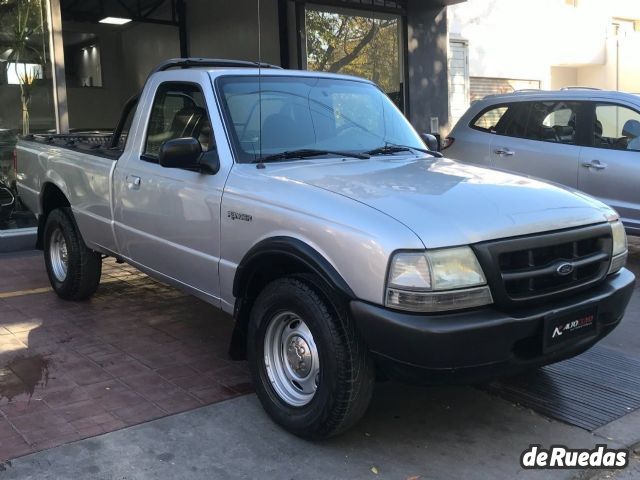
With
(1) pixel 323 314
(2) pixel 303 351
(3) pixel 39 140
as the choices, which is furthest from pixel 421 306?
(3) pixel 39 140

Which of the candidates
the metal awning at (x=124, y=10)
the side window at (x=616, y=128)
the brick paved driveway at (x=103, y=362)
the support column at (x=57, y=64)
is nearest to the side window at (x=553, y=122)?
the side window at (x=616, y=128)

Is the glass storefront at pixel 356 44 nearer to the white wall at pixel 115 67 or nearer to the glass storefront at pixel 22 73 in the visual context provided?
the glass storefront at pixel 22 73

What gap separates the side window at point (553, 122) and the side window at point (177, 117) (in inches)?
192

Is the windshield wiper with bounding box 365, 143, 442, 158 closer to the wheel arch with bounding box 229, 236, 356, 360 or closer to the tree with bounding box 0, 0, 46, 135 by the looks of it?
the wheel arch with bounding box 229, 236, 356, 360

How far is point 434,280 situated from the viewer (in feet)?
9.59

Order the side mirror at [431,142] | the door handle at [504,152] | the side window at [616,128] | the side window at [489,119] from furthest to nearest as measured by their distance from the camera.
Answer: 1. the side window at [489,119]
2. the door handle at [504,152]
3. the side window at [616,128]
4. the side mirror at [431,142]

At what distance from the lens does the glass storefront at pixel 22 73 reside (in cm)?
905

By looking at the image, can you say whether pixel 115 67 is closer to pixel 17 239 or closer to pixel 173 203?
pixel 17 239

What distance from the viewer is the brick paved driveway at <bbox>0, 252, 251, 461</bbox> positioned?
12.3 ft

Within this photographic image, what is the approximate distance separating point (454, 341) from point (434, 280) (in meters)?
0.28

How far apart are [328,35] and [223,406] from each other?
8992mm

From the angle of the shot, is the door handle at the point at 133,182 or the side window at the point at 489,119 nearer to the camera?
the door handle at the point at 133,182

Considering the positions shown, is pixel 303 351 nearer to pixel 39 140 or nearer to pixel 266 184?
pixel 266 184
